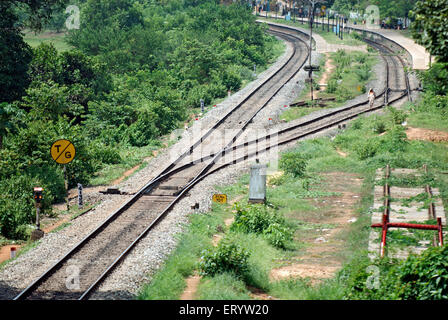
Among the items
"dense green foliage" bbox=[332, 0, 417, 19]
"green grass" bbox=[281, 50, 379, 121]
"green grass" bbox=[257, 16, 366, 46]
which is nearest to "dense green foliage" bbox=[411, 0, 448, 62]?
"green grass" bbox=[281, 50, 379, 121]

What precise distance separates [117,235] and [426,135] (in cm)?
1954

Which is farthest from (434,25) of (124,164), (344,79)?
(344,79)

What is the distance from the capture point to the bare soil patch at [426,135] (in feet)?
105

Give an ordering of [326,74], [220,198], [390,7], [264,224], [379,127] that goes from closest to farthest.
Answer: [264,224] → [220,198] → [379,127] → [326,74] → [390,7]

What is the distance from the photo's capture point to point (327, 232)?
19859 mm

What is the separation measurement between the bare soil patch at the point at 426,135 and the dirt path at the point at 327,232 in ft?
23.0

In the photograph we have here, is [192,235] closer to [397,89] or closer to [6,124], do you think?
[6,124]

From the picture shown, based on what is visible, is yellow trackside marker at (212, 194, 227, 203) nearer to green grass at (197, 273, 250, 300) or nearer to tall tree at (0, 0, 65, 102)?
green grass at (197, 273, 250, 300)

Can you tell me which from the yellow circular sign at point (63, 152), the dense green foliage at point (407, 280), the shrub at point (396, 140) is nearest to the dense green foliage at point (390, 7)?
the shrub at point (396, 140)

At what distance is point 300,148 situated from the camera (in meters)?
32.0

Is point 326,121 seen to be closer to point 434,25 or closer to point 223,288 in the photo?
point 434,25

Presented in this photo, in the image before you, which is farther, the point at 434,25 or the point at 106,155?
the point at 106,155

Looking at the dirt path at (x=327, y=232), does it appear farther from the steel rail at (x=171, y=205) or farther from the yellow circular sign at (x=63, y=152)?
the yellow circular sign at (x=63, y=152)
